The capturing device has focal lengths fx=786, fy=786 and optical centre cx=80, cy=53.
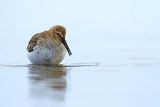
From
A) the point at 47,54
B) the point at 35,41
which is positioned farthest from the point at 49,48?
the point at 35,41

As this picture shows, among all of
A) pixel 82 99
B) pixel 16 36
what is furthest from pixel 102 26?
pixel 82 99

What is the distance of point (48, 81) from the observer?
39.1ft

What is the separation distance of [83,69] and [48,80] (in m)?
1.44

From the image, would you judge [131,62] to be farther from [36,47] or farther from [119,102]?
[119,102]

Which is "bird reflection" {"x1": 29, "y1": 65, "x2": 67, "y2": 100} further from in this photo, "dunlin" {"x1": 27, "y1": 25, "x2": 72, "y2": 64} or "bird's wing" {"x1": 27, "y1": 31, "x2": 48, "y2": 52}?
"bird's wing" {"x1": 27, "y1": 31, "x2": 48, "y2": 52}

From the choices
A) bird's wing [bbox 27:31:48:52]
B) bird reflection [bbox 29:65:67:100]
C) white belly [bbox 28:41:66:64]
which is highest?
bird's wing [bbox 27:31:48:52]

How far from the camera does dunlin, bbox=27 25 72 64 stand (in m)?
14.2

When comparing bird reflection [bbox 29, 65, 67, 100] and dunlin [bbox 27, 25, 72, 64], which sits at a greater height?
dunlin [bbox 27, 25, 72, 64]

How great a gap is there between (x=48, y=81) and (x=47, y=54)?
2.30 meters

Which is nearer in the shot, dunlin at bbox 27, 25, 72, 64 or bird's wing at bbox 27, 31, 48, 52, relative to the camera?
dunlin at bbox 27, 25, 72, 64

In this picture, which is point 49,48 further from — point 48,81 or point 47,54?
point 48,81

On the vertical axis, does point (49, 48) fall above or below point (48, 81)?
above

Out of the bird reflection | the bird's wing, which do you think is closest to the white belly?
the bird's wing

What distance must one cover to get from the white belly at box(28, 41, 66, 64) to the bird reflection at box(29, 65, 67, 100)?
0.87ft
